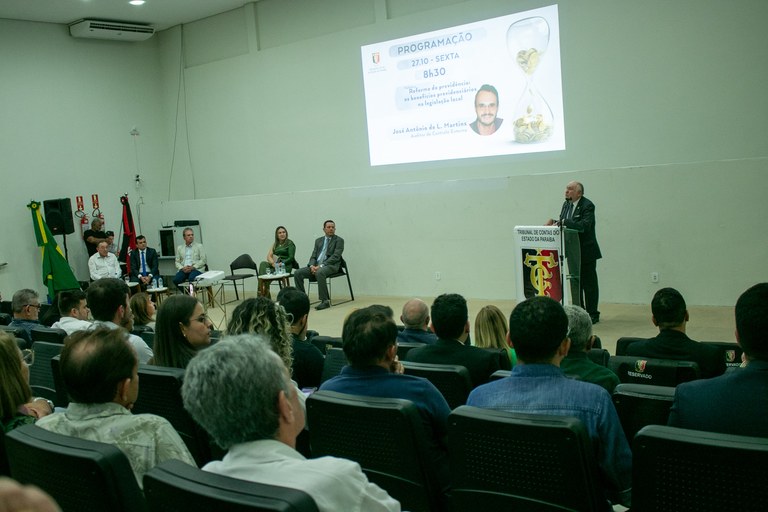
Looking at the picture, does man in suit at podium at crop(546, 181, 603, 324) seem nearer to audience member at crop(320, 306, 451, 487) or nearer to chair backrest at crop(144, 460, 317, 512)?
audience member at crop(320, 306, 451, 487)

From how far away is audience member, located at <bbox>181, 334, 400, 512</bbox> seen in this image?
1.50 m

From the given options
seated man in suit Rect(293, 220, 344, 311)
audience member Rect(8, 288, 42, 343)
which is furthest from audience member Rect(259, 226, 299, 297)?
audience member Rect(8, 288, 42, 343)

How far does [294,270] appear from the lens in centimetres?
1055

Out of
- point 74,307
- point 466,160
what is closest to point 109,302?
point 74,307

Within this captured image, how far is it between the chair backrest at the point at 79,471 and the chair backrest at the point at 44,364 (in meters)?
2.18

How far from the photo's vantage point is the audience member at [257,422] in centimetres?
150

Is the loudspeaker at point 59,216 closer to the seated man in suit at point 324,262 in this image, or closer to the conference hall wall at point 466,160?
the conference hall wall at point 466,160

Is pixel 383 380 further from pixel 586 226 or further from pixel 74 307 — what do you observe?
pixel 586 226

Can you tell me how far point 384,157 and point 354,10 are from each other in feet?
7.17

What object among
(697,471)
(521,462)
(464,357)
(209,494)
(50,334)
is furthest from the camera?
(50,334)

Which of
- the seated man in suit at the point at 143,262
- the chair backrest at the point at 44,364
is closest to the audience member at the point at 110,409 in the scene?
the chair backrest at the point at 44,364

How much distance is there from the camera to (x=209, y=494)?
1.44 meters

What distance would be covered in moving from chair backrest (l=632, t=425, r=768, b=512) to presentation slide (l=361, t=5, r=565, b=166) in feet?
24.4

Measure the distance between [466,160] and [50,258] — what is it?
6.56 metres
